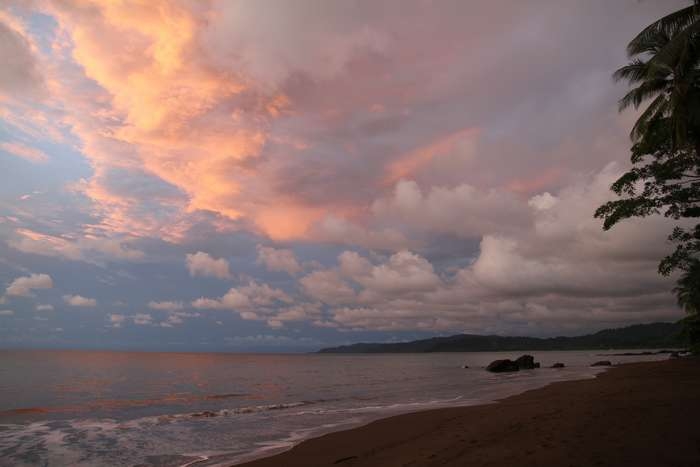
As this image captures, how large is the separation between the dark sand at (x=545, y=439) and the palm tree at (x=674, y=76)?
34.0ft

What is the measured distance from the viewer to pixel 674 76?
18562mm

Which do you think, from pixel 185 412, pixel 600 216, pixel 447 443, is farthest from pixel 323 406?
pixel 600 216

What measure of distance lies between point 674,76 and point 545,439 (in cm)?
1667

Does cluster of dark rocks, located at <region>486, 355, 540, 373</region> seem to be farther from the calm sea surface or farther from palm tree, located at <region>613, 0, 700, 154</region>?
palm tree, located at <region>613, 0, 700, 154</region>

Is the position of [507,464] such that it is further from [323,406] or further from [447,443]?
[323,406]

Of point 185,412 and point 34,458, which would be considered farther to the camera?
point 185,412

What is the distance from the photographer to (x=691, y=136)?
58.4ft

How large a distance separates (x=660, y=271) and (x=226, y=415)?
26488 mm

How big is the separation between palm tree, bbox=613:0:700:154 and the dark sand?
34.0 feet

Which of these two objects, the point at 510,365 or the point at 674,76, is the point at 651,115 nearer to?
the point at 674,76

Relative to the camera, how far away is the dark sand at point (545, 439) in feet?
32.6

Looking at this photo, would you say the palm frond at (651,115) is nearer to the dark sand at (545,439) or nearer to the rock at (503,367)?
the dark sand at (545,439)

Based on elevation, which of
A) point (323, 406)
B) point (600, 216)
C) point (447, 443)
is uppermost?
point (600, 216)

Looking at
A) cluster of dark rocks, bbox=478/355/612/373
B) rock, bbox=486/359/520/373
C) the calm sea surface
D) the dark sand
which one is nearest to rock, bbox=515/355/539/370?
cluster of dark rocks, bbox=478/355/612/373
